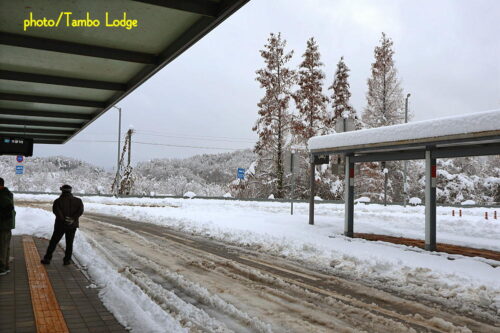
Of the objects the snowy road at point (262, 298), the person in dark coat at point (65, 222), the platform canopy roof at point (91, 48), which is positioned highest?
the platform canopy roof at point (91, 48)

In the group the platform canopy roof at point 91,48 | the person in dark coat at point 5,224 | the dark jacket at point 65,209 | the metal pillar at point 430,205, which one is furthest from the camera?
the metal pillar at point 430,205

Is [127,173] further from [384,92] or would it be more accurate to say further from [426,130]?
[426,130]

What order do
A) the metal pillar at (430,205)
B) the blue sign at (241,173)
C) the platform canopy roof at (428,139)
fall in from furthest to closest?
1. the blue sign at (241,173)
2. the metal pillar at (430,205)
3. the platform canopy roof at (428,139)

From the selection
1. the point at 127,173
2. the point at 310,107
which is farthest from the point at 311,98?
the point at 127,173

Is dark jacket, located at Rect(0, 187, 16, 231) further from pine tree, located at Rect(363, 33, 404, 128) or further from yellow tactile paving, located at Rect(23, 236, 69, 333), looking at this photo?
Answer: pine tree, located at Rect(363, 33, 404, 128)

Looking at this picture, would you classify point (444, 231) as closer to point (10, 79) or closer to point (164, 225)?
point (164, 225)

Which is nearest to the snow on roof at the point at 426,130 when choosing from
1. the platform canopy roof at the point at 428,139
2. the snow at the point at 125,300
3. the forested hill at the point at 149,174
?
the platform canopy roof at the point at 428,139

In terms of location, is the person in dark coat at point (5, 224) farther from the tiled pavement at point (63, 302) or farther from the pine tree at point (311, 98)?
the pine tree at point (311, 98)

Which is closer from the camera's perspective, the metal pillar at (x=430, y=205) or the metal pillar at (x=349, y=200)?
the metal pillar at (x=430, y=205)

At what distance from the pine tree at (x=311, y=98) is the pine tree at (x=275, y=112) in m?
1.54

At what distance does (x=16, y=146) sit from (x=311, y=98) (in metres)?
31.4

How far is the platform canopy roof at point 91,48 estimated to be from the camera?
482 centimetres

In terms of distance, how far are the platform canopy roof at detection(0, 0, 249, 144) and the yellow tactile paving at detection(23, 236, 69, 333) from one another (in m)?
3.73

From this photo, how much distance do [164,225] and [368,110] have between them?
95.9 feet
